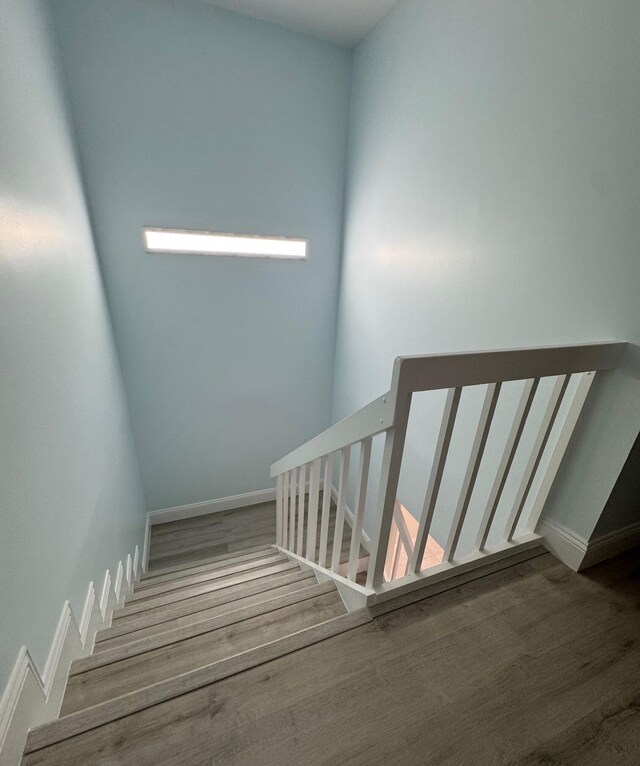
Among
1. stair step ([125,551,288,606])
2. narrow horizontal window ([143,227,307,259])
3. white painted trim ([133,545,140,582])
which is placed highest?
narrow horizontal window ([143,227,307,259])

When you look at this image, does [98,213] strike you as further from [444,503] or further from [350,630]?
[444,503]

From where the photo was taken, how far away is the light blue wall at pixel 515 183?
1141 mm

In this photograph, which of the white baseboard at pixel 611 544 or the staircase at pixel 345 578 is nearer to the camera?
the staircase at pixel 345 578

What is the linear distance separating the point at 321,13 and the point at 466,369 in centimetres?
272

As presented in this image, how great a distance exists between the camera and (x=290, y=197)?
2.81 metres

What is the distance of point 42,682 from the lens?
102 cm

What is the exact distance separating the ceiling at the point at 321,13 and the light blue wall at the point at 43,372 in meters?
1.25

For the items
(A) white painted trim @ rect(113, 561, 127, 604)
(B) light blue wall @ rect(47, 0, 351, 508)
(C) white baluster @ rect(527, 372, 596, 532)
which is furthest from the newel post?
(B) light blue wall @ rect(47, 0, 351, 508)

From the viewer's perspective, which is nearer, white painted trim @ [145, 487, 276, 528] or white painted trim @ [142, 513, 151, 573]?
white painted trim @ [142, 513, 151, 573]

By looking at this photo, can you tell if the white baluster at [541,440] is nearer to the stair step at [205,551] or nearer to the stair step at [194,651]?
the stair step at [194,651]

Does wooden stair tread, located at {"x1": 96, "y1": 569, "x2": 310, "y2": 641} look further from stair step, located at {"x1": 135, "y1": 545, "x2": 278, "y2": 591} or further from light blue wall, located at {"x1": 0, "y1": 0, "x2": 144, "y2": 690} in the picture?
stair step, located at {"x1": 135, "y1": 545, "x2": 278, "y2": 591}

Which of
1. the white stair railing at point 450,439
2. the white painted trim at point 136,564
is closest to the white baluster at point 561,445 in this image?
the white stair railing at point 450,439

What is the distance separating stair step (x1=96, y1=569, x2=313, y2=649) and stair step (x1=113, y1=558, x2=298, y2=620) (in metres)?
0.04

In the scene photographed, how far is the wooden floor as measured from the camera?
0.83 metres
